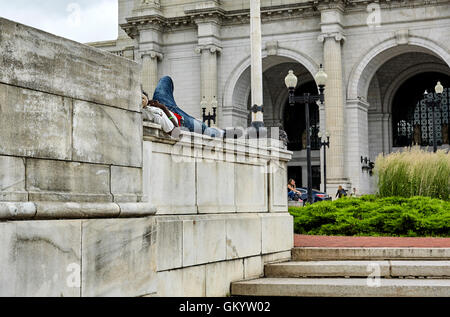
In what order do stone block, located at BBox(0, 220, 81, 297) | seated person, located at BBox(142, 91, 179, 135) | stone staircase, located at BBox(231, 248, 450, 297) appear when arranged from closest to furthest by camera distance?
stone block, located at BBox(0, 220, 81, 297) → seated person, located at BBox(142, 91, 179, 135) → stone staircase, located at BBox(231, 248, 450, 297)

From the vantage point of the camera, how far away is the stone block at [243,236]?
8242 mm

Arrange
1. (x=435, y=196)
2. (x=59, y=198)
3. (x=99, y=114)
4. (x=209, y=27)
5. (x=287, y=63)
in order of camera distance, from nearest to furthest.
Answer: (x=59, y=198), (x=99, y=114), (x=435, y=196), (x=209, y=27), (x=287, y=63)

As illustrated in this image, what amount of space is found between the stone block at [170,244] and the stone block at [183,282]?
92 millimetres

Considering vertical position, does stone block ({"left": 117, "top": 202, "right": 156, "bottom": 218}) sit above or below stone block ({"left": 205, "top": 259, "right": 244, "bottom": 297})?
above

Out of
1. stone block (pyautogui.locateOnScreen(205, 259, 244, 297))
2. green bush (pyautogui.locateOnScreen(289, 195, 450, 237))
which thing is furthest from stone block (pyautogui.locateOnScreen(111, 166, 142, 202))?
green bush (pyautogui.locateOnScreen(289, 195, 450, 237))

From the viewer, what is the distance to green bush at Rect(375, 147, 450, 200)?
17172 millimetres

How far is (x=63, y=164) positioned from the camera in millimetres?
5676

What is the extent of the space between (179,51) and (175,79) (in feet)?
6.34

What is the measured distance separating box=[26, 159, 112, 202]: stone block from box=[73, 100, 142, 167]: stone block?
0.10 m

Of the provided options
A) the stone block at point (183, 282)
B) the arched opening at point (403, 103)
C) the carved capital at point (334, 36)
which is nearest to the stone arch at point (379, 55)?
the carved capital at point (334, 36)

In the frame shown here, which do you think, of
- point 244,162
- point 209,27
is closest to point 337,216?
point 244,162

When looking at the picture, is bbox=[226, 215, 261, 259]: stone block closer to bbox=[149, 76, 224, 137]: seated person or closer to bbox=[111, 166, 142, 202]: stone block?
bbox=[149, 76, 224, 137]: seated person

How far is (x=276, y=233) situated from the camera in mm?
9562

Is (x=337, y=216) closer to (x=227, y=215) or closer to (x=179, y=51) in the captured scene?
(x=227, y=215)
